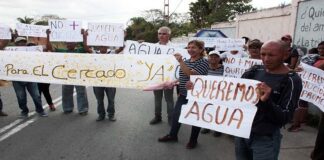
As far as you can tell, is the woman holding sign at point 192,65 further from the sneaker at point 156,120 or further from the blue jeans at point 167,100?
the sneaker at point 156,120

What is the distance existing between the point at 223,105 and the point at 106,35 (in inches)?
155

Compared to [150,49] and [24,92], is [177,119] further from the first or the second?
[24,92]

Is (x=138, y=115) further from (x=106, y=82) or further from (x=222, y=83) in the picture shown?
(x=222, y=83)

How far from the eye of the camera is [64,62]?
20.4 ft

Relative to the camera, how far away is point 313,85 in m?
5.59

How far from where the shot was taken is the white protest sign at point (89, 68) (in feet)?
18.4

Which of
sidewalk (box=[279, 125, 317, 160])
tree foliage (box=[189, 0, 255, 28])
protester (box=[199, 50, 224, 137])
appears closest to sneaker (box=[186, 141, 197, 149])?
protester (box=[199, 50, 224, 137])

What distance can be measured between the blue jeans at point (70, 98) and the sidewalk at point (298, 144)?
13.7 ft

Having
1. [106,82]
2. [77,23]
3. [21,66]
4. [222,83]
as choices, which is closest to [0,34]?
[21,66]

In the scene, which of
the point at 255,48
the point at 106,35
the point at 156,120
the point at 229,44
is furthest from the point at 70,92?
the point at 229,44

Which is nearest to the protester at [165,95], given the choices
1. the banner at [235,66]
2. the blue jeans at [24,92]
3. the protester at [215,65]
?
the protester at [215,65]

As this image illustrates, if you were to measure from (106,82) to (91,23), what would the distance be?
1704 millimetres

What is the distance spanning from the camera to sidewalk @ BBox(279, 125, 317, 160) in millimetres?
5141

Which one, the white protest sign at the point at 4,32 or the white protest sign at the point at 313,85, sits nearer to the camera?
the white protest sign at the point at 313,85
